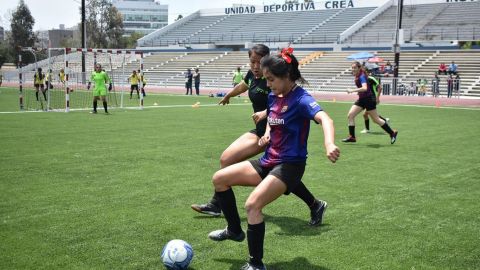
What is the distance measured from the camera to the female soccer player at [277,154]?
446 cm

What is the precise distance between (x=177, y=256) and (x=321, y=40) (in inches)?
2074

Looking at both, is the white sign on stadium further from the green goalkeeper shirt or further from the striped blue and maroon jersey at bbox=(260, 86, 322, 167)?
the striped blue and maroon jersey at bbox=(260, 86, 322, 167)

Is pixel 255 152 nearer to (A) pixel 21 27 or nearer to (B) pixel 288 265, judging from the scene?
(B) pixel 288 265

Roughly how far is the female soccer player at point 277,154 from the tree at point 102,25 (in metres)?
84.9

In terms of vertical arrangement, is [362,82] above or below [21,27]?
below

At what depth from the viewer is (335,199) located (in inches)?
283

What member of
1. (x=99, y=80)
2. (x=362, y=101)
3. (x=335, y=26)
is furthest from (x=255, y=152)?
(x=335, y=26)

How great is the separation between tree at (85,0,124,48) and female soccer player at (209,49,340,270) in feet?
279

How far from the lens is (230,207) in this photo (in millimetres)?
5082

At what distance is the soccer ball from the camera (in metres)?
4.46

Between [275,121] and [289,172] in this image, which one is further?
[275,121]

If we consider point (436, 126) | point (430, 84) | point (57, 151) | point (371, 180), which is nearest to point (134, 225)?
point (371, 180)

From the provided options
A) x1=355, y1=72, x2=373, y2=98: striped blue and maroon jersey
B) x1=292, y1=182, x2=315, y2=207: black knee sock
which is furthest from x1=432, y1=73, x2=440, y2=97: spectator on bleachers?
x1=292, y1=182, x2=315, y2=207: black knee sock

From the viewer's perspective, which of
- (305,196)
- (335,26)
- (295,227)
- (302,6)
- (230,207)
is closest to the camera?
(230,207)
